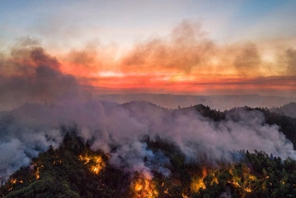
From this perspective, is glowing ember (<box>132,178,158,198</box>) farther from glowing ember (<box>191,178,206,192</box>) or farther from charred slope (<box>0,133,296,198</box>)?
glowing ember (<box>191,178,206,192</box>)

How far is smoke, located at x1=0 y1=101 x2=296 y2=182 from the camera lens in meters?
89.8

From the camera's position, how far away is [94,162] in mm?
89375

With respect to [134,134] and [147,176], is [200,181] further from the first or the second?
[134,134]

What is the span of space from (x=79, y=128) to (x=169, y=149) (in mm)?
35442

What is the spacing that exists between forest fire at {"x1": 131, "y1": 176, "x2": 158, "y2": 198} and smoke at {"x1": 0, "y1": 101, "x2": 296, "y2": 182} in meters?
2.70

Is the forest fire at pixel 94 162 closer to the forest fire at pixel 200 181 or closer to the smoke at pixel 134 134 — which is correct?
the smoke at pixel 134 134

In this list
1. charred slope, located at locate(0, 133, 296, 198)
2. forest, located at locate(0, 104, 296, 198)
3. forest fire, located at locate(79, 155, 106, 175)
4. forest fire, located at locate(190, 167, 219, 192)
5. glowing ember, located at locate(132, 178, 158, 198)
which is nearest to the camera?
charred slope, located at locate(0, 133, 296, 198)

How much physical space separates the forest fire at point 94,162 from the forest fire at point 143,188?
12.4 meters

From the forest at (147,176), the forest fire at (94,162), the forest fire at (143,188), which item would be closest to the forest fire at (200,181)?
the forest at (147,176)

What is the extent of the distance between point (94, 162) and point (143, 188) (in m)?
18.5

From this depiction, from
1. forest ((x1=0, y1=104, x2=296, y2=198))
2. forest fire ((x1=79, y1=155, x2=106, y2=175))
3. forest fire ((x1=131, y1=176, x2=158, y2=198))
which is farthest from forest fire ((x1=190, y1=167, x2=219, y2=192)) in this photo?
forest fire ((x1=79, y1=155, x2=106, y2=175))

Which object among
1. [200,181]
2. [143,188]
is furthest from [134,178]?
[200,181]

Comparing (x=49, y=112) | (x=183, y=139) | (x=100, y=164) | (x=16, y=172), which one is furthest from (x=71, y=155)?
(x=183, y=139)

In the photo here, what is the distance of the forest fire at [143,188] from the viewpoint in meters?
80.6
